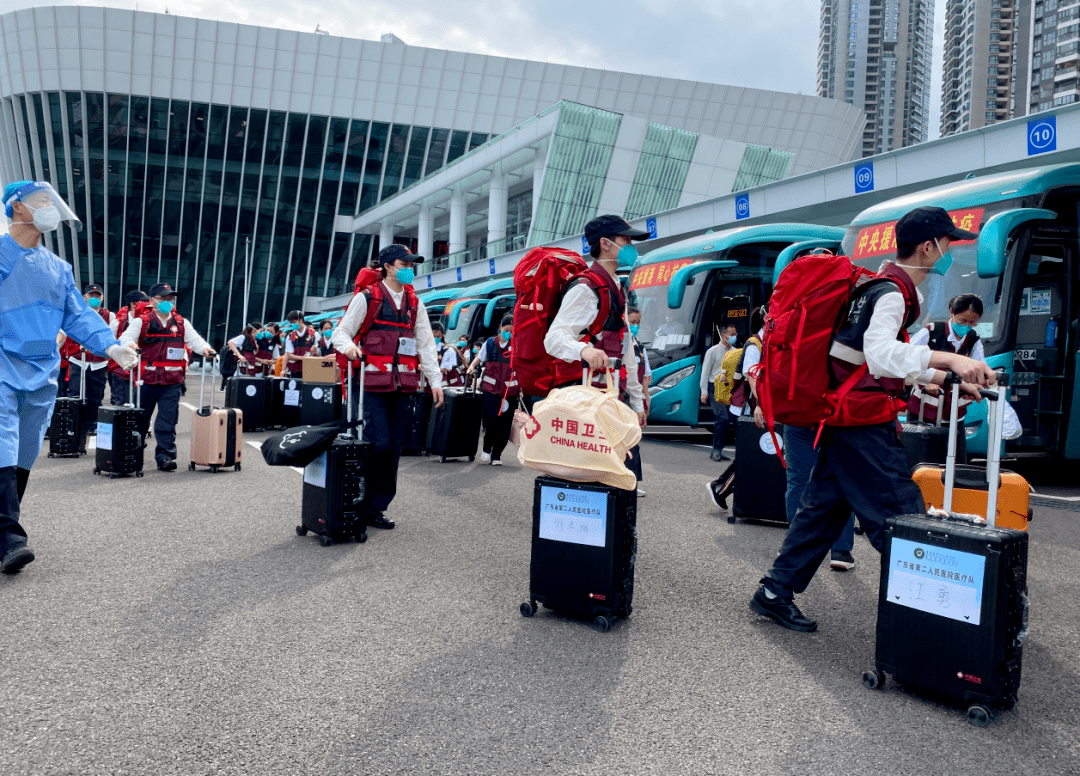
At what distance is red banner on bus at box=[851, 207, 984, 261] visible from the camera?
883 cm

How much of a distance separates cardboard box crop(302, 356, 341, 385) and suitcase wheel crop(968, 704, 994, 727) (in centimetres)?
1380

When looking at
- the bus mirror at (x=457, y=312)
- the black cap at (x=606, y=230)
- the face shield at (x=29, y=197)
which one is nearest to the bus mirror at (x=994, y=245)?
the black cap at (x=606, y=230)

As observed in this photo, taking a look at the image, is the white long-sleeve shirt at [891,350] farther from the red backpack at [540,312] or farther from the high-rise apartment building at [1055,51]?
the high-rise apartment building at [1055,51]

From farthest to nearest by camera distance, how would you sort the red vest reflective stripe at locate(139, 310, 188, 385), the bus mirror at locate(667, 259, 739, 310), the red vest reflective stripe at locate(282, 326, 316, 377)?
the red vest reflective stripe at locate(282, 326, 316, 377) < the bus mirror at locate(667, 259, 739, 310) < the red vest reflective stripe at locate(139, 310, 188, 385)

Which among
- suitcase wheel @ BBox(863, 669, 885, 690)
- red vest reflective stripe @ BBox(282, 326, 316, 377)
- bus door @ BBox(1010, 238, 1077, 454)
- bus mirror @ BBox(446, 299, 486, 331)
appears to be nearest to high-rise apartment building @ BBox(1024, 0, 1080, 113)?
bus mirror @ BBox(446, 299, 486, 331)

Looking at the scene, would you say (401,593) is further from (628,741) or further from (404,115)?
(404,115)

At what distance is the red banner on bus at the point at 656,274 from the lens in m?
13.7

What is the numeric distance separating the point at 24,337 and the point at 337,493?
77.9 inches

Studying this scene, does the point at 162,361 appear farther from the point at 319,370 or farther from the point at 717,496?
the point at 319,370

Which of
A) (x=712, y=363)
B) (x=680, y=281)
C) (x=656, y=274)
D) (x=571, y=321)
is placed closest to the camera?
(x=571, y=321)

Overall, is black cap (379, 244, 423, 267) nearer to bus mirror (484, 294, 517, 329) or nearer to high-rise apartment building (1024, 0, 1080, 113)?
bus mirror (484, 294, 517, 329)

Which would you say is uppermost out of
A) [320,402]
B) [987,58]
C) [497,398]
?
[987,58]

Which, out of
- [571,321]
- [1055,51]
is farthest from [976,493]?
[1055,51]

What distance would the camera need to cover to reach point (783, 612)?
12.9ft
